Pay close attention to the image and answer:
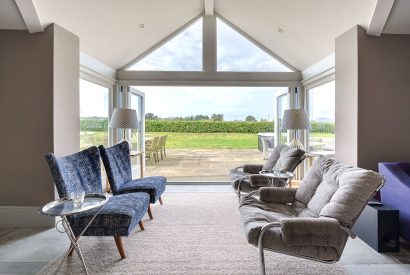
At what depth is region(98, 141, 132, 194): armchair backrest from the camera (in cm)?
312

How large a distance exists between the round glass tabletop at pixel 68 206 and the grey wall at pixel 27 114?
1.27 m

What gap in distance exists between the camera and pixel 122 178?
11.2ft

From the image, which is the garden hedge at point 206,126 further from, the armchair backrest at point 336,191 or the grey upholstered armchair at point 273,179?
the armchair backrest at point 336,191

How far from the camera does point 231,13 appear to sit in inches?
184

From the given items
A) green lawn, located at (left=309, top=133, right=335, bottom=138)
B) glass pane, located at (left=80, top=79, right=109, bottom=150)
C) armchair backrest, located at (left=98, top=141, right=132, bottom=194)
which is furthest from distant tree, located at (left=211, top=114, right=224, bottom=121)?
armchair backrest, located at (left=98, top=141, right=132, bottom=194)

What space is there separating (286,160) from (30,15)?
11.7 ft

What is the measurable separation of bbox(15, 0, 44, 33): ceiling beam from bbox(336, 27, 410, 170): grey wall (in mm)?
3736

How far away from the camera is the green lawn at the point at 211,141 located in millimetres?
6969

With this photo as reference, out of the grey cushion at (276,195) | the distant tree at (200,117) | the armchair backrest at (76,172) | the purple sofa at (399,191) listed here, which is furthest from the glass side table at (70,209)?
the distant tree at (200,117)

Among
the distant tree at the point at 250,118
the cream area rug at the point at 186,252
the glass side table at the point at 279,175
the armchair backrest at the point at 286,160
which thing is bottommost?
the cream area rug at the point at 186,252

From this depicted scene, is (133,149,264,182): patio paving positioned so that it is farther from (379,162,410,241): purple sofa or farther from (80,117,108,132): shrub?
(379,162,410,241): purple sofa

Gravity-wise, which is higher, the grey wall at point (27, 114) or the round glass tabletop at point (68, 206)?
the grey wall at point (27, 114)

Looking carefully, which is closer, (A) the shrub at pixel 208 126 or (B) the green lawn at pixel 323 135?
(B) the green lawn at pixel 323 135

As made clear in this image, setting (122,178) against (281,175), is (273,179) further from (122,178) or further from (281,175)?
(122,178)
